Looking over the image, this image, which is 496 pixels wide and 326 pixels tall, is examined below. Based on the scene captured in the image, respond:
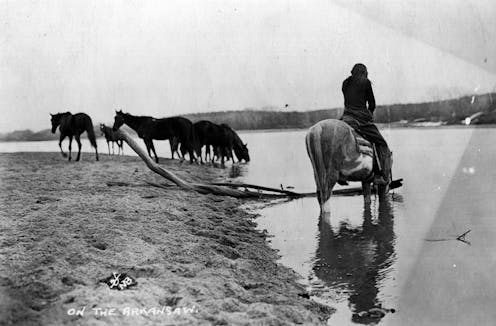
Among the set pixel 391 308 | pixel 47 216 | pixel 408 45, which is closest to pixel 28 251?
pixel 47 216

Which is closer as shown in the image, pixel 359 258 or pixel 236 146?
pixel 359 258

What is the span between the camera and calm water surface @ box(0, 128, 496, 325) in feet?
9.21

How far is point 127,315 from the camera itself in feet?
8.41

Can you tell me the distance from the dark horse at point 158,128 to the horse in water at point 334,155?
891mm

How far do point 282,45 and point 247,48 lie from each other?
0.81 ft

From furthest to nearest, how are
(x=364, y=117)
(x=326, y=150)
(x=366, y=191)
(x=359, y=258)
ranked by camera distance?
(x=366, y=191), (x=364, y=117), (x=326, y=150), (x=359, y=258)

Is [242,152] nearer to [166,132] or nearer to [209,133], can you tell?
[209,133]

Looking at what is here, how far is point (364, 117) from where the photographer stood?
150 inches

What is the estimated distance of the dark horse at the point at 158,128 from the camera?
374 cm

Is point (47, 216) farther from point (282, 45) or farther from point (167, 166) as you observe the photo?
point (282, 45)

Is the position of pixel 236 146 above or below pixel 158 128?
below

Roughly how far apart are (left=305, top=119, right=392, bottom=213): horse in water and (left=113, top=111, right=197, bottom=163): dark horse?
891 millimetres

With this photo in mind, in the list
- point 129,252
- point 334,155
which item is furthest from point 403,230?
point 129,252

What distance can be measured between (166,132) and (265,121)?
755 mm
